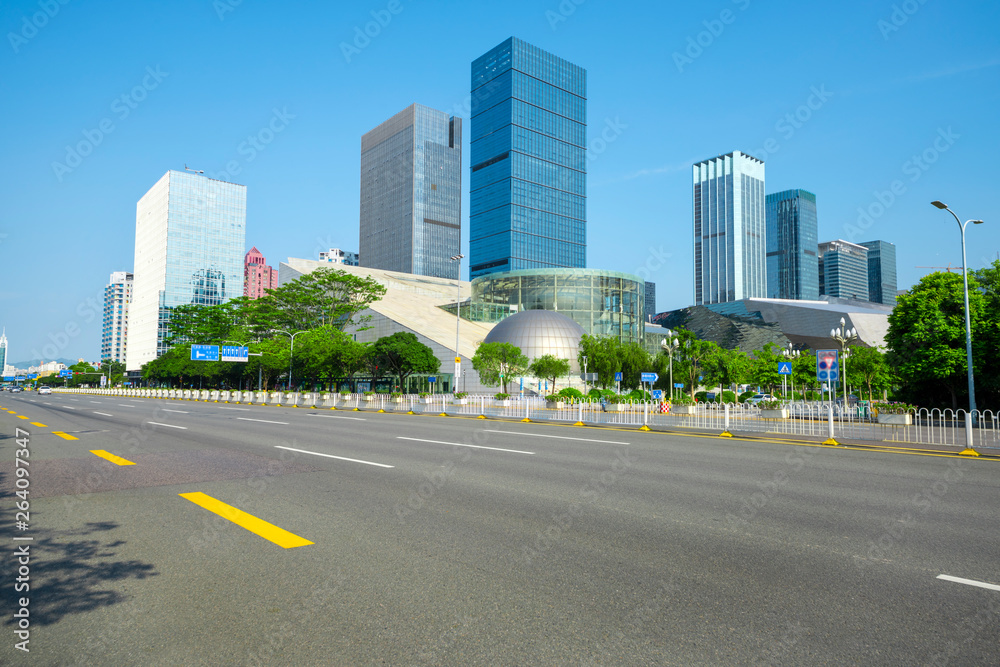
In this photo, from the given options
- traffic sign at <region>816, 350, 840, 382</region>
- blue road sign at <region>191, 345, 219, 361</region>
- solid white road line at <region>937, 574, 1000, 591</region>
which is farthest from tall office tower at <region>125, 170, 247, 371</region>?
solid white road line at <region>937, 574, 1000, 591</region>

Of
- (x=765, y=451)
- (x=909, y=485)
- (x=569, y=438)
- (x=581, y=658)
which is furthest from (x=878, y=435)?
(x=581, y=658)

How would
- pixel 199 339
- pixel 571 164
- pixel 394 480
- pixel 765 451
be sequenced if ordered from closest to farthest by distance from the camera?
pixel 394 480 < pixel 765 451 < pixel 199 339 < pixel 571 164

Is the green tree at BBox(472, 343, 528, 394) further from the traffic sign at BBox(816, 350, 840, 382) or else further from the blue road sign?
the traffic sign at BBox(816, 350, 840, 382)

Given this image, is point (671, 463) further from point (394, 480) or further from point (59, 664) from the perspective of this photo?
point (59, 664)

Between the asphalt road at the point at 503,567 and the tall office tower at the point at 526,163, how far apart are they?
536ft

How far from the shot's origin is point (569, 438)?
55.4 ft

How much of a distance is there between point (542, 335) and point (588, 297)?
16705 millimetres

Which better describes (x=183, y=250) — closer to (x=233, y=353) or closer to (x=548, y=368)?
(x=233, y=353)

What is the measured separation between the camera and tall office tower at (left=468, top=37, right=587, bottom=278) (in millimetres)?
174625

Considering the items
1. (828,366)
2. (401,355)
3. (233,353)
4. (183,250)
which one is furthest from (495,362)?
(183,250)

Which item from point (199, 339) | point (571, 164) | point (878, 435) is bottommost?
point (878, 435)

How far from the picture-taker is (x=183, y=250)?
162250 millimetres

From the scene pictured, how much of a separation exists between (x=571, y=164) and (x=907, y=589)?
194m

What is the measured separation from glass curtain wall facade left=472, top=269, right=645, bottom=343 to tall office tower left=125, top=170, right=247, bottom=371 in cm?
9472
